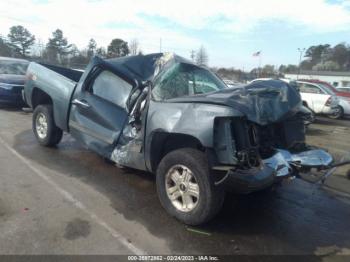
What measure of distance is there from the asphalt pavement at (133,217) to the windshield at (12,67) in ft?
22.6

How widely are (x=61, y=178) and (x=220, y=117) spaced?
2838 millimetres

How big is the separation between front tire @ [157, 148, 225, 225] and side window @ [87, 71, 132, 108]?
1.39m

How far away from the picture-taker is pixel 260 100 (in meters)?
3.70

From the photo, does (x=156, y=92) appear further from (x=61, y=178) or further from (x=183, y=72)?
(x=61, y=178)

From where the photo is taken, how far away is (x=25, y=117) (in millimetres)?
9703

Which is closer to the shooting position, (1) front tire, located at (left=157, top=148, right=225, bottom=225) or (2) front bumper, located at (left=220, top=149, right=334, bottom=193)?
(2) front bumper, located at (left=220, top=149, right=334, bottom=193)

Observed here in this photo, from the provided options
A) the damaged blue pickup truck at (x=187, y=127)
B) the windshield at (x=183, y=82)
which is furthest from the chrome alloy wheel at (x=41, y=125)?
the windshield at (x=183, y=82)

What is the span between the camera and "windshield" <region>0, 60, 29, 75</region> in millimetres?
11273

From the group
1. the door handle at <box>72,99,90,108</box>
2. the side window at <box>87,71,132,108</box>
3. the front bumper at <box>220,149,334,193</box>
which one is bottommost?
the front bumper at <box>220,149,334,193</box>

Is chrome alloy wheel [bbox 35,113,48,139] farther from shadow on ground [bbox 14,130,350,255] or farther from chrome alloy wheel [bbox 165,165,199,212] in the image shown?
chrome alloy wheel [bbox 165,165,199,212]

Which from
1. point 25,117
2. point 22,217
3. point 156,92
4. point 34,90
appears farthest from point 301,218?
point 25,117

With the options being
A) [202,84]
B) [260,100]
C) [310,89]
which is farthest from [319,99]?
[260,100]

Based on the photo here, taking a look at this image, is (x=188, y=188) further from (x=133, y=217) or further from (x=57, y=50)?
(x=57, y=50)

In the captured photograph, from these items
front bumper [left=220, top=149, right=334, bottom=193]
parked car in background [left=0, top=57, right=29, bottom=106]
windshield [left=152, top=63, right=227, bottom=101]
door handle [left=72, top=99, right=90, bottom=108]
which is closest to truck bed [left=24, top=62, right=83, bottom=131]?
door handle [left=72, top=99, right=90, bottom=108]
